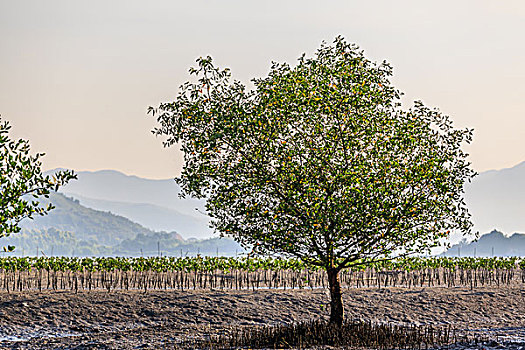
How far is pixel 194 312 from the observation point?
27.1 meters

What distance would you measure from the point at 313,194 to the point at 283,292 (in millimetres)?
11988

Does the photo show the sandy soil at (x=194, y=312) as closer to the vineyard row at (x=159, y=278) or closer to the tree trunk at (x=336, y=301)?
the vineyard row at (x=159, y=278)

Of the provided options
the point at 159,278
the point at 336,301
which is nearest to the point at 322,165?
the point at 336,301

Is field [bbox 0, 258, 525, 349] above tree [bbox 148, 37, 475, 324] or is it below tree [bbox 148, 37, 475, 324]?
below

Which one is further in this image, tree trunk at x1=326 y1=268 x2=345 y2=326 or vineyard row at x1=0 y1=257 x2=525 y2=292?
vineyard row at x1=0 y1=257 x2=525 y2=292

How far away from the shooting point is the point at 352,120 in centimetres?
2030

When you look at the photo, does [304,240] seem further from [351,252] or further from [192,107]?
[192,107]

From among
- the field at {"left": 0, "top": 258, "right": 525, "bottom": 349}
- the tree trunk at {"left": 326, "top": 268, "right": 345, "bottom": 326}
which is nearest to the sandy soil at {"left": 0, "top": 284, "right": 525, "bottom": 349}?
the field at {"left": 0, "top": 258, "right": 525, "bottom": 349}

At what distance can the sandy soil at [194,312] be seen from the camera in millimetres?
22891

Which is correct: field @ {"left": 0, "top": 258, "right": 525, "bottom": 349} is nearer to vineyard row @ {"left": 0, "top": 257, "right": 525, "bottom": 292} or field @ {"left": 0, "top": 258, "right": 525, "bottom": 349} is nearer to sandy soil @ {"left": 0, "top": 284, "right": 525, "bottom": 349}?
sandy soil @ {"left": 0, "top": 284, "right": 525, "bottom": 349}

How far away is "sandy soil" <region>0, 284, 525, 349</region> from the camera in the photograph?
2289 centimetres

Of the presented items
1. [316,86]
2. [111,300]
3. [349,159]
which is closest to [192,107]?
[316,86]

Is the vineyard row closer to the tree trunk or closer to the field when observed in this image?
the field

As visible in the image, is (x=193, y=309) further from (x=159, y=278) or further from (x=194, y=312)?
(x=159, y=278)
